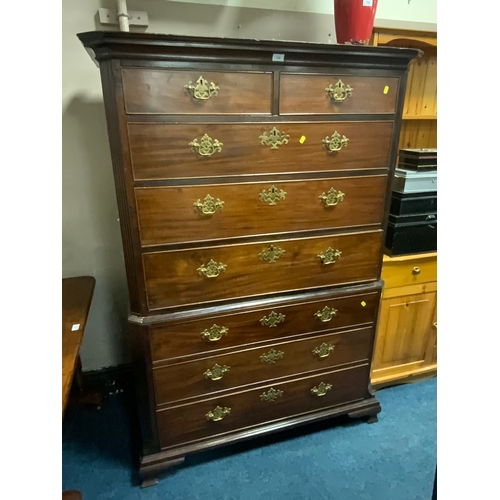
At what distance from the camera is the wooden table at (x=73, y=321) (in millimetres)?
1146

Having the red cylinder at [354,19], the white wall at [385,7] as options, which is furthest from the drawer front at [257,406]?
the white wall at [385,7]

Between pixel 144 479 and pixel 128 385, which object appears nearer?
pixel 144 479

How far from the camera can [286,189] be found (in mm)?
1347

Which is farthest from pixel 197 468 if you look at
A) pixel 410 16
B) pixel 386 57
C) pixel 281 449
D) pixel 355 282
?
pixel 410 16

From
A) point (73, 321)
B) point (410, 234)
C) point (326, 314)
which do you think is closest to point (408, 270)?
point (410, 234)

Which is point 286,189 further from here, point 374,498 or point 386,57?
point 374,498

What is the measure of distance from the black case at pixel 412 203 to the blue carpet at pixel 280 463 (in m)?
1.02

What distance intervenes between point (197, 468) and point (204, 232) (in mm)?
1059

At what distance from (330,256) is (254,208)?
0.38 m

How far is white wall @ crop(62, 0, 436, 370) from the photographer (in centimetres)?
157

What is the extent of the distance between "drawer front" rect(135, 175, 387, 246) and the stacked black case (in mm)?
322

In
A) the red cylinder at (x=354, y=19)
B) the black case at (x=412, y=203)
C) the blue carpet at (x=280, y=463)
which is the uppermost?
the red cylinder at (x=354, y=19)

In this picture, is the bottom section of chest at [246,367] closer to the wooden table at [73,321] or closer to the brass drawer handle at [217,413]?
the brass drawer handle at [217,413]
